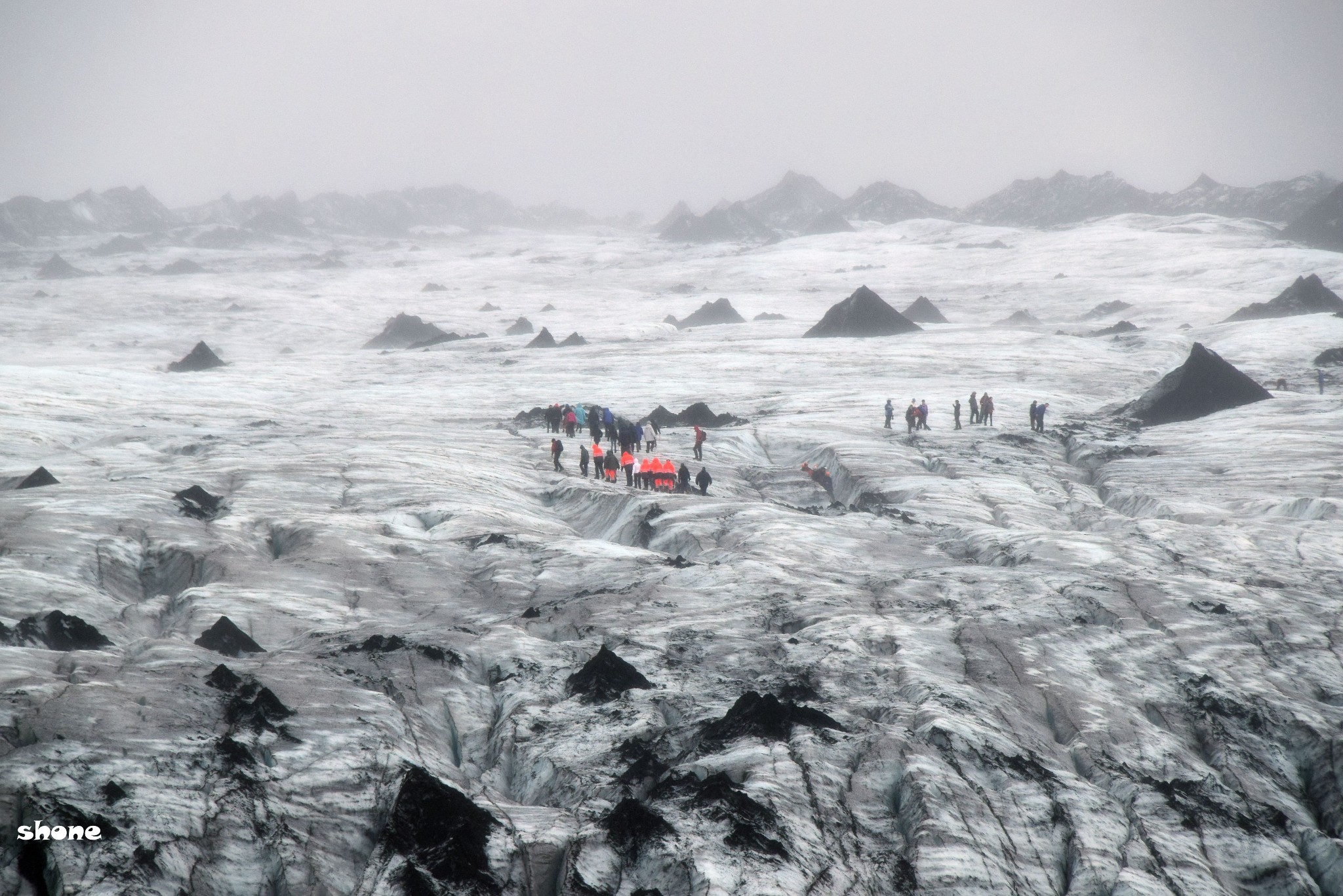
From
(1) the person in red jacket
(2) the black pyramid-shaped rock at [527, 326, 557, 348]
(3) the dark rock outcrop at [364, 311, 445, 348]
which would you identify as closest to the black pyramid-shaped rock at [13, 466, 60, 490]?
(1) the person in red jacket

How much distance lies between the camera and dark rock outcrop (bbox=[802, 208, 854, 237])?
13962 centimetres

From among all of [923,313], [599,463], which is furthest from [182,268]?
[599,463]

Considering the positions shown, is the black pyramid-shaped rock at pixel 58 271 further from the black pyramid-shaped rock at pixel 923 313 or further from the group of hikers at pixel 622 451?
the group of hikers at pixel 622 451

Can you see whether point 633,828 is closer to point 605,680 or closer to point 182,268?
point 605,680

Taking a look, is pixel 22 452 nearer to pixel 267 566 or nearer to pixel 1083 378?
pixel 267 566

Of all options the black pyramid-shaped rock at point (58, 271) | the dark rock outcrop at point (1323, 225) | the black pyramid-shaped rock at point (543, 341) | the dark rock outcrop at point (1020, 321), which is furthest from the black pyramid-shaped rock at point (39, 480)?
the dark rock outcrop at point (1323, 225)

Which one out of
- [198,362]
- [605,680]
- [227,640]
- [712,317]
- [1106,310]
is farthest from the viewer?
[712,317]

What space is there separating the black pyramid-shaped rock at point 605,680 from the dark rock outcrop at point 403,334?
57567 mm

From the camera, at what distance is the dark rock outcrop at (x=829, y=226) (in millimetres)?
139625

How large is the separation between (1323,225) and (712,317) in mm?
70297

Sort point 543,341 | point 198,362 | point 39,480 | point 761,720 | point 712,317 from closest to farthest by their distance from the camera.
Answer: point 761,720
point 39,480
point 198,362
point 543,341
point 712,317

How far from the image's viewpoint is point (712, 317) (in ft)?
257

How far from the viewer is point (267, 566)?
20016 millimetres

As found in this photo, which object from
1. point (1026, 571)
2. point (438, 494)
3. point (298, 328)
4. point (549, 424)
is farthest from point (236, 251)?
point (1026, 571)
